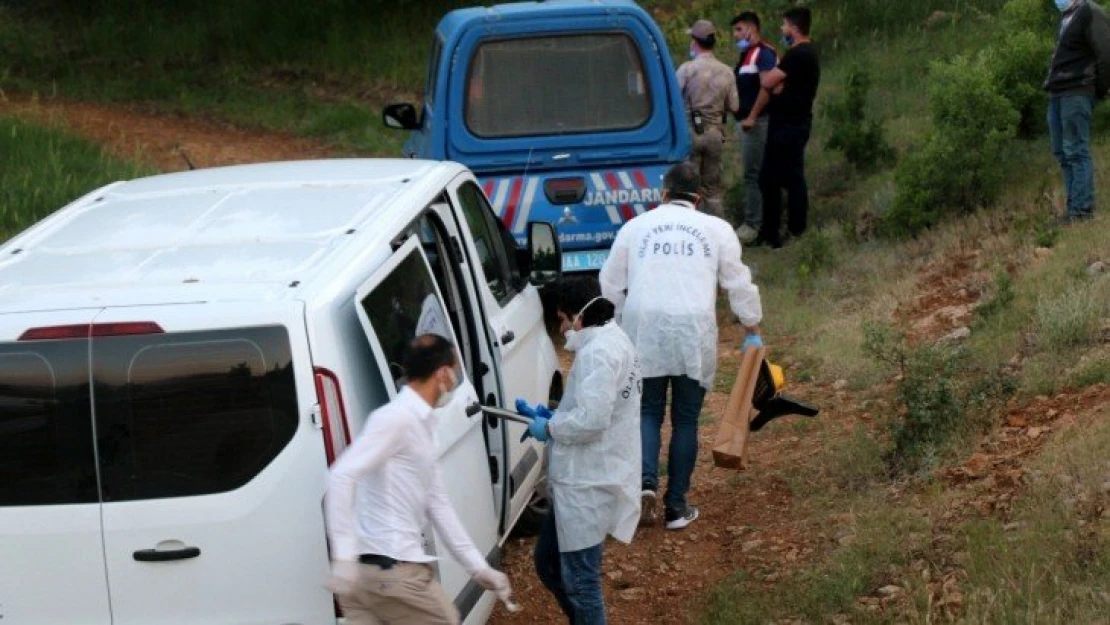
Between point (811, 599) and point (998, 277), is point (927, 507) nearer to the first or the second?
point (811, 599)

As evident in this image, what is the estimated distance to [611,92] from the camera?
10250 millimetres

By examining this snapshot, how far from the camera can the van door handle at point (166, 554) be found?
4.36 meters

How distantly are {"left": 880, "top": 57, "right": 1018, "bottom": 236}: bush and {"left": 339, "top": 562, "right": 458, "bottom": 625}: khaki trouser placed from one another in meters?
7.50

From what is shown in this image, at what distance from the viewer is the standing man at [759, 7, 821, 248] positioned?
1213 centimetres

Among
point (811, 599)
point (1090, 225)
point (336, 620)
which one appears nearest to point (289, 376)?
point (336, 620)

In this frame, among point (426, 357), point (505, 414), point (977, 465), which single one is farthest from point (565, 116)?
point (426, 357)

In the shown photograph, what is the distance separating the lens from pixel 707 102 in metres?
12.1

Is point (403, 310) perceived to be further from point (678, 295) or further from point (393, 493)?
point (678, 295)

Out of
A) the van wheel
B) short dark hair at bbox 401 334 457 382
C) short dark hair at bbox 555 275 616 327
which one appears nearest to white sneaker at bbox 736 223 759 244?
the van wheel

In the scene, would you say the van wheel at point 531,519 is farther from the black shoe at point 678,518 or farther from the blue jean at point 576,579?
the blue jean at point 576,579

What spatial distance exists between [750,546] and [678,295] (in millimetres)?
1151

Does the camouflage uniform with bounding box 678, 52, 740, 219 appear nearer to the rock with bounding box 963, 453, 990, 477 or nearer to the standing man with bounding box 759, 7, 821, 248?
the standing man with bounding box 759, 7, 821, 248

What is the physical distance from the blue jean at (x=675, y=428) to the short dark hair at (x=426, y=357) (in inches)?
95.3

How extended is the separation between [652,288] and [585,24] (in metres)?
3.74
